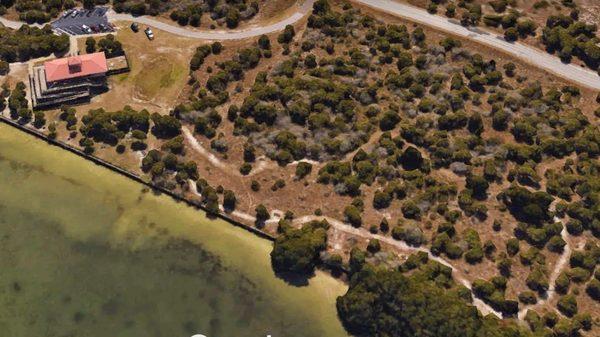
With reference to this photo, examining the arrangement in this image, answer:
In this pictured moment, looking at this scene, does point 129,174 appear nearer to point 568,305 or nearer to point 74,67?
point 74,67

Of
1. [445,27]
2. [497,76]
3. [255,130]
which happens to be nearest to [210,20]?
[255,130]

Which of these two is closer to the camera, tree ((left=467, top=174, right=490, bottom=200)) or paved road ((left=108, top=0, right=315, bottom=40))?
tree ((left=467, top=174, right=490, bottom=200))

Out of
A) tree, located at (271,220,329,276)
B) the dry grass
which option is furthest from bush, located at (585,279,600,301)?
the dry grass

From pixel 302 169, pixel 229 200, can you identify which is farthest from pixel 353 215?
pixel 229 200

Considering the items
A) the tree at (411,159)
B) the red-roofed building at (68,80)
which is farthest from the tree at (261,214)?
the red-roofed building at (68,80)

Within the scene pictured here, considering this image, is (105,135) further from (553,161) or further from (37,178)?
(553,161)

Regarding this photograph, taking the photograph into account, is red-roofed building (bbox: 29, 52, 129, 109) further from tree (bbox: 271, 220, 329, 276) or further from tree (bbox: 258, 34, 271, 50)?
tree (bbox: 271, 220, 329, 276)
